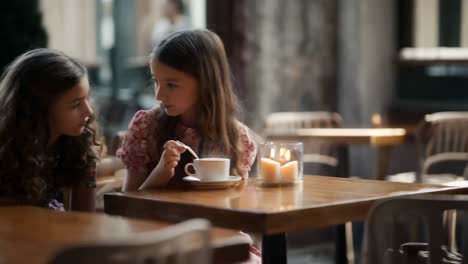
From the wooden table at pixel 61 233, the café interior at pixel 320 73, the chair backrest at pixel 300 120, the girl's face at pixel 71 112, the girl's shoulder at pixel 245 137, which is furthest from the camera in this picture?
the chair backrest at pixel 300 120

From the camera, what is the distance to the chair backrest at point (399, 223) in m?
1.97

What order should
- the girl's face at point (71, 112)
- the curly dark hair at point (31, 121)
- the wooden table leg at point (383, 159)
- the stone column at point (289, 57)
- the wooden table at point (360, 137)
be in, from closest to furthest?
the curly dark hair at point (31, 121) → the girl's face at point (71, 112) → the wooden table at point (360, 137) → the wooden table leg at point (383, 159) → the stone column at point (289, 57)

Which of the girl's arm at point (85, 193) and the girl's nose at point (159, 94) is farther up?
the girl's nose at point (159, 94)

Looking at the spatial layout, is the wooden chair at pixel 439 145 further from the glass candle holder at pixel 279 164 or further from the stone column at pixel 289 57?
the glass candle holder at pixel 279 164

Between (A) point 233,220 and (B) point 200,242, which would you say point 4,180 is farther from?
(B) point 200,242

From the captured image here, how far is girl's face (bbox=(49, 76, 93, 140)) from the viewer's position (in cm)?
264

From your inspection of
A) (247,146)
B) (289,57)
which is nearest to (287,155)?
(247,146)

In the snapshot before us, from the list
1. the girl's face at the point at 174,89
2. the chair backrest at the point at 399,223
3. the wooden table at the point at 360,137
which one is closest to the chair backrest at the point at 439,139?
the wooden table at the point at 360,137

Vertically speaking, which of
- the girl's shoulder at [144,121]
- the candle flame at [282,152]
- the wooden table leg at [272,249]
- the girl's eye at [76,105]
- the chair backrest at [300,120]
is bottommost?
the chair backrest at [300,120]

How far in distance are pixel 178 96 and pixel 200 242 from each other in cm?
145

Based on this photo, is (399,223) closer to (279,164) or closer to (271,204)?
(271,204)

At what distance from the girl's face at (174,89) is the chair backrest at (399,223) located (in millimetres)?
991

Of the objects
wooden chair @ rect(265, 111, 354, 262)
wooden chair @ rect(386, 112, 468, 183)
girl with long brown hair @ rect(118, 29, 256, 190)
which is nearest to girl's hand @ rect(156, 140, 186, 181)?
girl with long brown hair @ rect(118, 29, 256, 190)

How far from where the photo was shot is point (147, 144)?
2969mm
